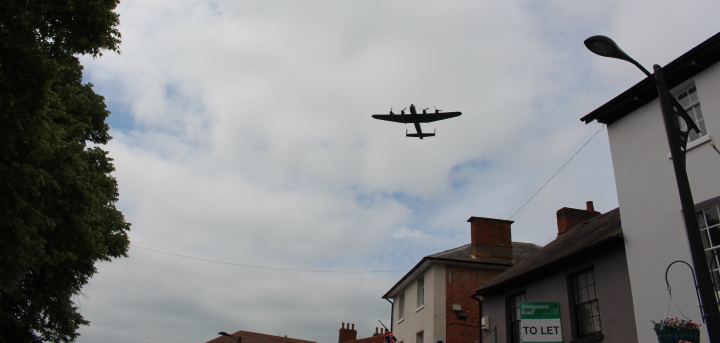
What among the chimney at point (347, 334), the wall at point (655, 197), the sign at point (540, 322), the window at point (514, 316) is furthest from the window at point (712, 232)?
the chimney at point (347, 334)

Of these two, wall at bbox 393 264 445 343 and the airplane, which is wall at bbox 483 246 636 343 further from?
the airplane

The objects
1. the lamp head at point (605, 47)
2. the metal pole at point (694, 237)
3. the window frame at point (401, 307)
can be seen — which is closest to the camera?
the metal pole at point (694, 237)

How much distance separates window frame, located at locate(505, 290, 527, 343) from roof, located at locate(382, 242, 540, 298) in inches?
243

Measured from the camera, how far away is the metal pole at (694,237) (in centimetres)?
546

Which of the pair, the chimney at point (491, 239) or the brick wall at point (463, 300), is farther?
the chimney at point (491, 239)

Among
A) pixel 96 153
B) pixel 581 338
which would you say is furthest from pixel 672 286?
pixel 96 153

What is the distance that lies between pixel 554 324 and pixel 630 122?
545 cm

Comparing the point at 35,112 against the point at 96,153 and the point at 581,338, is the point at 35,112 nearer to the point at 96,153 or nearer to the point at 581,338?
the point at 96,153

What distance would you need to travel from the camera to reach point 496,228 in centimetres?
2470

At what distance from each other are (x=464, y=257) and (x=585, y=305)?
1068cm

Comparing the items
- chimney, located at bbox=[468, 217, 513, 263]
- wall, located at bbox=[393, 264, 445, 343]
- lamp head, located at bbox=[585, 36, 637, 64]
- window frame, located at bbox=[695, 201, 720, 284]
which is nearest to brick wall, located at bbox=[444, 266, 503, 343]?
wall, located at bbox=[393, 264, 445, 343]

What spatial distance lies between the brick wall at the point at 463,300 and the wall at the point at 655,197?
11799mm

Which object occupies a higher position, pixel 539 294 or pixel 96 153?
pixel 96 153

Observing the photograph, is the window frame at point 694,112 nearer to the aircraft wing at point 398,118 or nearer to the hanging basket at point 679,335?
the hanging basket at point 679,335
